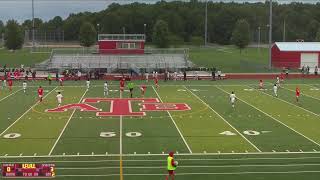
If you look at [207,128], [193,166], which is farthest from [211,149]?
[207,128]

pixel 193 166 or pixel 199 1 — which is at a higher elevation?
pixel 199 1

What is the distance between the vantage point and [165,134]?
23625 mm

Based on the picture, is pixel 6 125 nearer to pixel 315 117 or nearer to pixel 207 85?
pixel 315 117

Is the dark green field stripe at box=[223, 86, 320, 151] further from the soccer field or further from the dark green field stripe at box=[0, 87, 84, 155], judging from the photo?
the dark green field stripe at box=[0, 87, 84, 155]

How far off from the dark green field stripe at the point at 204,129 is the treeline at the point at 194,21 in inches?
3613

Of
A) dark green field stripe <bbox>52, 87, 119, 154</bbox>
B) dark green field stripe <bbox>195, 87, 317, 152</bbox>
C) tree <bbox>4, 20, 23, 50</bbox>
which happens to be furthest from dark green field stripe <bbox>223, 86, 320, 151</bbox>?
tree <bbox>4, 20, 23, 50</bbox>

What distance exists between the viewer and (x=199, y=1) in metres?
158

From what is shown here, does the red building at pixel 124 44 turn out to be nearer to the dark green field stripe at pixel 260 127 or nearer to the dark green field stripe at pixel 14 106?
the dark green field stripe at pixel 14 106

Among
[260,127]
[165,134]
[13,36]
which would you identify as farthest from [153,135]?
[13,36]

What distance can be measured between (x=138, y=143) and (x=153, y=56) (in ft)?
133

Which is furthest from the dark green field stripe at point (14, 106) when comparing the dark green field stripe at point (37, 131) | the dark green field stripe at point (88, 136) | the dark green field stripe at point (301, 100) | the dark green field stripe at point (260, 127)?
the dark green field stripe at point (301, 100)

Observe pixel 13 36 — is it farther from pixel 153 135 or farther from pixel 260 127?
pixel 153 135

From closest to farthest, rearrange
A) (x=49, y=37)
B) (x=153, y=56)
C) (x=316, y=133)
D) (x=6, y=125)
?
(x=316, y=133) < (x=6, y=125) < (x=153, y=56) < (x=49, y=37)

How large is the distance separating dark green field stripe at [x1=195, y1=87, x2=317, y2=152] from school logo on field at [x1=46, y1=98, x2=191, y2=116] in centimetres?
267
